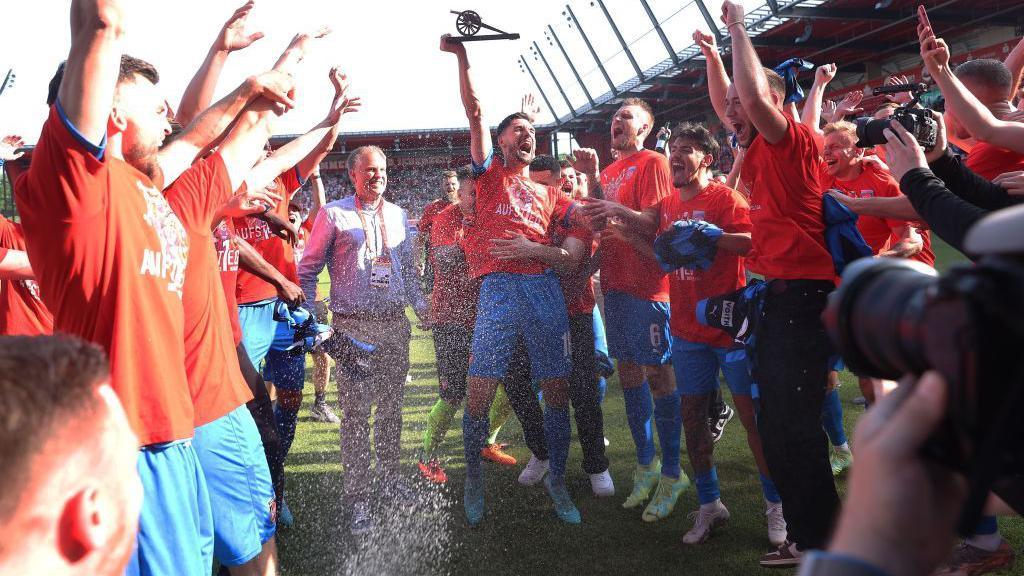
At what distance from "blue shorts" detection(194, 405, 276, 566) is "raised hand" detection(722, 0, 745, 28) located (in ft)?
9.08

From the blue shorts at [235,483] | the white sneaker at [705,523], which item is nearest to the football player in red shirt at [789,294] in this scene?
the white sneaker at [705,523]

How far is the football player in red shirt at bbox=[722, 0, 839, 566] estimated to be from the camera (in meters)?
3.21

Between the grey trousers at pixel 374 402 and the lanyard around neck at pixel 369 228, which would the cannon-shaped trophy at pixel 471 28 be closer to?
the lanyard around neck at pixel 369 228

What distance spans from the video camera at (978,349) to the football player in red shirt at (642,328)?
407cm

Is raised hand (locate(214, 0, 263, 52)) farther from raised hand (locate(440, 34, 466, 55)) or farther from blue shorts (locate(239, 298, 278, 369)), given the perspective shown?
blue shorts (locate(239, 298, 278, 369))

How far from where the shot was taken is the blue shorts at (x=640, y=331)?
197 inches

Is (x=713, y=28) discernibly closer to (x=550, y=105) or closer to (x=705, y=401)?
(x=550, y=105)

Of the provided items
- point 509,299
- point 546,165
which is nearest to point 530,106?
point 546,165

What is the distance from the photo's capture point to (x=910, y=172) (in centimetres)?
256

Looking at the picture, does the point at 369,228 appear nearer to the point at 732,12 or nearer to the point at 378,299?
the point at 378,299

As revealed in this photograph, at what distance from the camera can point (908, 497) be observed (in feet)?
2.17

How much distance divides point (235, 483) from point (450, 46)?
293 centimetres

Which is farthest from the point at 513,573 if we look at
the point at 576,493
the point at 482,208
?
the point at 482,208

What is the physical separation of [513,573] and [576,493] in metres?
1.29
